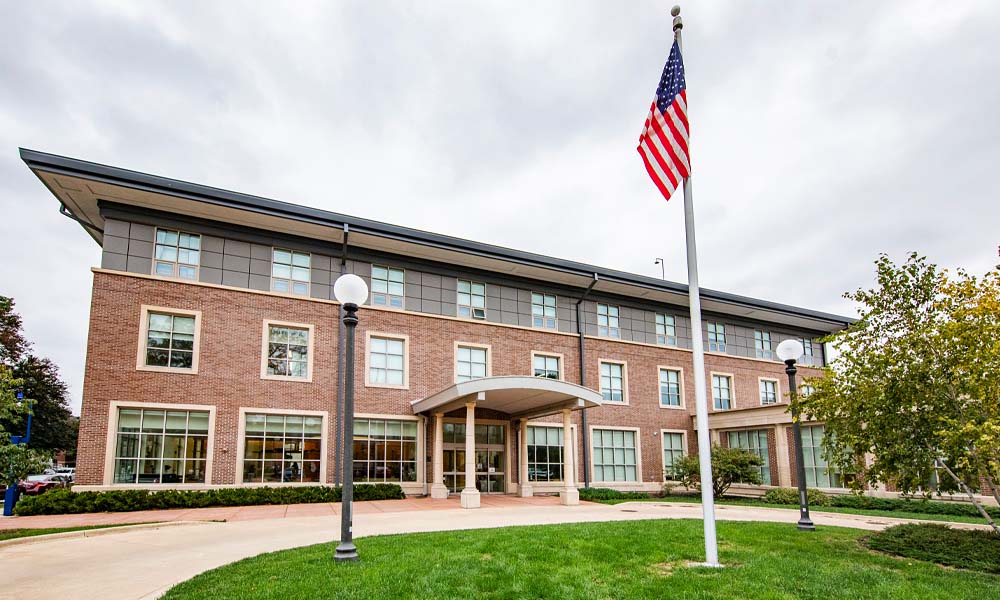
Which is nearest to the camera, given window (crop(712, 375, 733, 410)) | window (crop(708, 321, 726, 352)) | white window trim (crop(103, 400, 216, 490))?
white window trim (crop(103, 400, 216, 490))

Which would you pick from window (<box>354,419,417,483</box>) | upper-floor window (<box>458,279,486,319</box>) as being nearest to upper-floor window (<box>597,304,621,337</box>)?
upper-floor window (<box>458,279,486,319</box>)

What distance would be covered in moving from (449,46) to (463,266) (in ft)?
38.4

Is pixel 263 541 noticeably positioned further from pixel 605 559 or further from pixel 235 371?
pixel 235 371

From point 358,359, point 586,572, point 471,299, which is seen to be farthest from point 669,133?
point 471,299

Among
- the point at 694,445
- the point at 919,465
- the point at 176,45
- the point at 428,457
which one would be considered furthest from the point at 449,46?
the point at 694,445

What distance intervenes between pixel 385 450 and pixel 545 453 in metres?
6.79

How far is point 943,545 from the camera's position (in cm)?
907

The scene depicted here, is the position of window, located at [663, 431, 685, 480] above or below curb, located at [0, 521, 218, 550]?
above

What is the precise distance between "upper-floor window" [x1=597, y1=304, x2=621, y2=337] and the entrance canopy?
6806mm

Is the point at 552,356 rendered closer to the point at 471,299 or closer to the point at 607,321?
the point at 607,321

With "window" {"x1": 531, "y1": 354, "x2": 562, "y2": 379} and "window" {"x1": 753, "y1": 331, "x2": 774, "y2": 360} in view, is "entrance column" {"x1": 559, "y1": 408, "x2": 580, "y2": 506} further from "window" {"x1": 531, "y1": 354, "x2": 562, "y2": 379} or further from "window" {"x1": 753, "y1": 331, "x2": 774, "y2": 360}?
"window" {"x1": 753, "y1": 331, "x2": 774, "y2": 360}

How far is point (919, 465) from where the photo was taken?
908 cm

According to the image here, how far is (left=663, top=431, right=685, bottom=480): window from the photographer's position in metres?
28.0

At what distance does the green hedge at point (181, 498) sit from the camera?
629 inches
